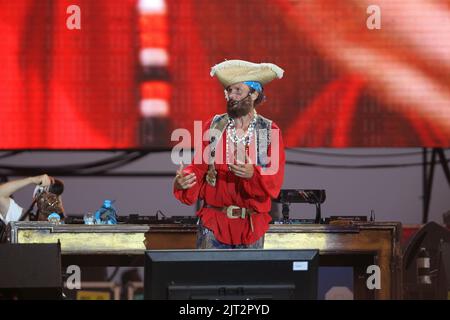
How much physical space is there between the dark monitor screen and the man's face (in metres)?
1.71

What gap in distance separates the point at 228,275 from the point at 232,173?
1631mm

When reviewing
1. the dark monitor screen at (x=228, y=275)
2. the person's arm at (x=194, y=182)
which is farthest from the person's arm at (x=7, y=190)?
the dark monitor screen at (x=228, y=275)

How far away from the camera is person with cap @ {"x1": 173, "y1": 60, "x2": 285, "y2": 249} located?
4.46 metres

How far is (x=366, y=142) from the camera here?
7645 millimetres

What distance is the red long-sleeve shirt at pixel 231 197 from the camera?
4438mm

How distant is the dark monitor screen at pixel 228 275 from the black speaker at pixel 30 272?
1.18 m

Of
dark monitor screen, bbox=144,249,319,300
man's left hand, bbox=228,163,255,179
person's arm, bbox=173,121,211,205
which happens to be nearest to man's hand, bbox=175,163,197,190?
person's arm, bbox=173,121,211,205

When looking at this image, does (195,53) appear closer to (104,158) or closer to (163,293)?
(104,158)

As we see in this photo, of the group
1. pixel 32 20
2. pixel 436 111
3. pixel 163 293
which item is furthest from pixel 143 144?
pixel 163 293

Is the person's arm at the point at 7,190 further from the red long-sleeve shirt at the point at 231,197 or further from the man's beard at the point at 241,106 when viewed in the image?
the man's beard at the point at 241,106

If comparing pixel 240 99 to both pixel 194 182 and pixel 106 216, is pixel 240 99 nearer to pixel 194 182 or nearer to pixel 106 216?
pixel 194 182

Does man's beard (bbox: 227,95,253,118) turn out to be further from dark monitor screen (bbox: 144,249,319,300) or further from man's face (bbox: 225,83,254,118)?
dark monitor screen (bbox: 144,249,319,300)

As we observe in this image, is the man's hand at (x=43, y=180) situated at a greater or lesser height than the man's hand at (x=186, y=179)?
lesser
